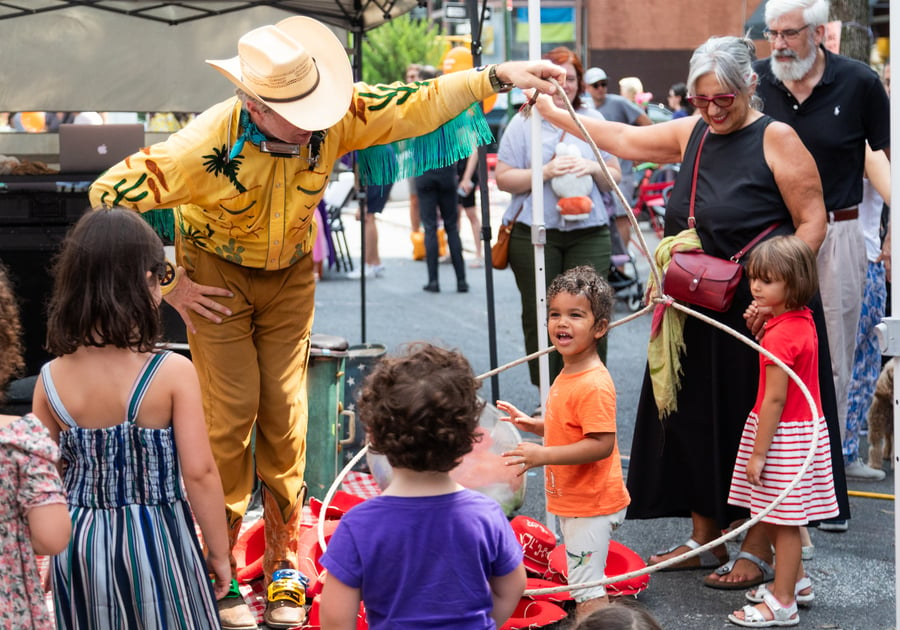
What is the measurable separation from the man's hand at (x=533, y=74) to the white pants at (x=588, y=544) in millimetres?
1386

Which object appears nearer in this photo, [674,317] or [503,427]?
[674,317]

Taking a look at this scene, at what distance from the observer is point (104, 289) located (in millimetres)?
2604

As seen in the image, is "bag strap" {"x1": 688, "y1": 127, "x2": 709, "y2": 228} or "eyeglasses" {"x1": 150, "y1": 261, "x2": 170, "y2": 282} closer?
"eyeglasses" {"x1": 150, "y1": 261, "x2": 170, "y2": 282}

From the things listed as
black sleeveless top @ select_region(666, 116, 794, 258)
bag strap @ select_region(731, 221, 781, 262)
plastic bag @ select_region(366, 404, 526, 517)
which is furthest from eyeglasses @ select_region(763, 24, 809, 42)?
plastic bag @ select_region(366, 404, 526, 517)

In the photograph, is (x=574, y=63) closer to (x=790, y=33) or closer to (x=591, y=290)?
(x=790, y=33)

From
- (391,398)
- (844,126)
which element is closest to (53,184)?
(844,126)

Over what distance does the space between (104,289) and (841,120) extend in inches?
133

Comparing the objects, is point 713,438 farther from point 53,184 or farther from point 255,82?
point 53,184

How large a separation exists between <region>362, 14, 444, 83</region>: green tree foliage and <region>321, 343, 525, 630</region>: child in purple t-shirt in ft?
78.7

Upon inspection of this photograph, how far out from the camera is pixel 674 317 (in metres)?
4.16

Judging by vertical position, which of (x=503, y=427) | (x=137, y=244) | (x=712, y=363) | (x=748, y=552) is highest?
(x=137, y=244)

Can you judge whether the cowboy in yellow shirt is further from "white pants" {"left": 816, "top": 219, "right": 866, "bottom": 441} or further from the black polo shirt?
"white pants" {"left": 816, "top": 219, "right": 866, "bottom": 441}

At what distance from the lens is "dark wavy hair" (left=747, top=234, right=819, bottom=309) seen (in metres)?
3.77

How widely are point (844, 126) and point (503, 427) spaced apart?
1.93 metres
